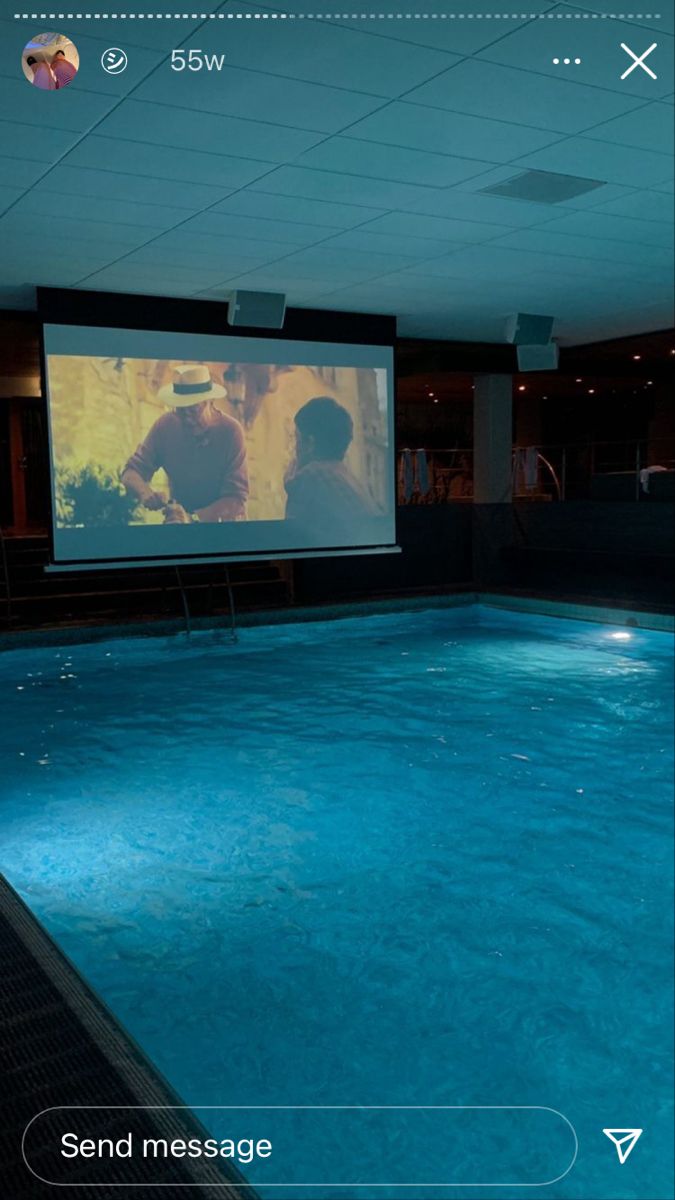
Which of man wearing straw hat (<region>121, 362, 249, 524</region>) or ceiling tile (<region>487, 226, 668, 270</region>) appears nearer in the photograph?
ceiling tile (<region>487, 226, 668, 270</region>)

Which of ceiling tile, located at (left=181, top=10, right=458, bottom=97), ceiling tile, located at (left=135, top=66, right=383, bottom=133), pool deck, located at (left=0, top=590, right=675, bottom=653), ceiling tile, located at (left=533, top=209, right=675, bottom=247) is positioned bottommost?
pool deck, located at (left=0, top=590, right=675, bottom=653)

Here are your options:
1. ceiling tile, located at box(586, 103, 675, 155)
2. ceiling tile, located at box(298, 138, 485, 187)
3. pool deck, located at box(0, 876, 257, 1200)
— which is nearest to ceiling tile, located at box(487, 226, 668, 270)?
ceiling tile, located at box(298, 138, 485, 187)

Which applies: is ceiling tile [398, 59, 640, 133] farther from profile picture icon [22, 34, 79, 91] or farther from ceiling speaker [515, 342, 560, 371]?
ceiling speaker [515, 342, 560, 371]

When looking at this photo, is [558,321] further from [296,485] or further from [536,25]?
[536,25]

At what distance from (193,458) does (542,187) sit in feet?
14.6

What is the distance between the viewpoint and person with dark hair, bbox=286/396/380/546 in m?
8.95

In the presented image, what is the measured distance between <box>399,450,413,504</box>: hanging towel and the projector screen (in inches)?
95.5

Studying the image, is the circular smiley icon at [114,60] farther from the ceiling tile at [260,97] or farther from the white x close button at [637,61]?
the white x close button at [637,61]

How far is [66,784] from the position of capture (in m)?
4.78

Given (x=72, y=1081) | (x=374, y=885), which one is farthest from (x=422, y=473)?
(x=72, y=1081)

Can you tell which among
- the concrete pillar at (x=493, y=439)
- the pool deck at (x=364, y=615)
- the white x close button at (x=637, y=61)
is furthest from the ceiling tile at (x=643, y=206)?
the concrete pillar at (x=493, y=439)

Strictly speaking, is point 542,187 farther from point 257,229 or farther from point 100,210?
point 100,210

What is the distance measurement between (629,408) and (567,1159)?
18723 millimetres

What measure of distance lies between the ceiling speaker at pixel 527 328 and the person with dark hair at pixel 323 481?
66.5 inches
